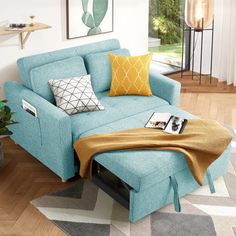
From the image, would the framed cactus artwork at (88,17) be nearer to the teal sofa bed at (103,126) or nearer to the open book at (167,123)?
the teal sofa bed at (103,126)

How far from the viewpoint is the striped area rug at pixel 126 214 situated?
350 cm

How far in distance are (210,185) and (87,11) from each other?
217 cm

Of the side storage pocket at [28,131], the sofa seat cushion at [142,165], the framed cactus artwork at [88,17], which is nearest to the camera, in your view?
the sofa seat cushion at [142,165]

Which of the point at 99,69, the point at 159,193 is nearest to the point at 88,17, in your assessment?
the point at 99,69

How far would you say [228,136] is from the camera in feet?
12.8

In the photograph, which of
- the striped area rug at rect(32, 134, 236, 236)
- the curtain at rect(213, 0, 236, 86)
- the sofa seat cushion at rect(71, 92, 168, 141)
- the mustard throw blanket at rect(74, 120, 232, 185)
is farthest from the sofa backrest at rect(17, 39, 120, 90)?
the curtain at rect(213, 0, 236, 86)

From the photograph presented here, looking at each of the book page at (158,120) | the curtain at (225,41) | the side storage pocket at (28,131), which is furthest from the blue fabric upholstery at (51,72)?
the curtain at (225,41)

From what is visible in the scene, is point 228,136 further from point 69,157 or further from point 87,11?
point 87,11

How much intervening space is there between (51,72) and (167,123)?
3.65 feet

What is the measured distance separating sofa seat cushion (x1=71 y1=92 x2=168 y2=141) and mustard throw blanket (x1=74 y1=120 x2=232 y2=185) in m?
0.22

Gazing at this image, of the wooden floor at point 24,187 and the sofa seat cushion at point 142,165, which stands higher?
the sofa seat cushion at point 142,165

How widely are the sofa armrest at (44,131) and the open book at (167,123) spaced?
682 mm

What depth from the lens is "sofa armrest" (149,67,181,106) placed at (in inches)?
183

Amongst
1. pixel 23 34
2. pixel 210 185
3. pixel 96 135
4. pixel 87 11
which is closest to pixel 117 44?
pixel 87 11
